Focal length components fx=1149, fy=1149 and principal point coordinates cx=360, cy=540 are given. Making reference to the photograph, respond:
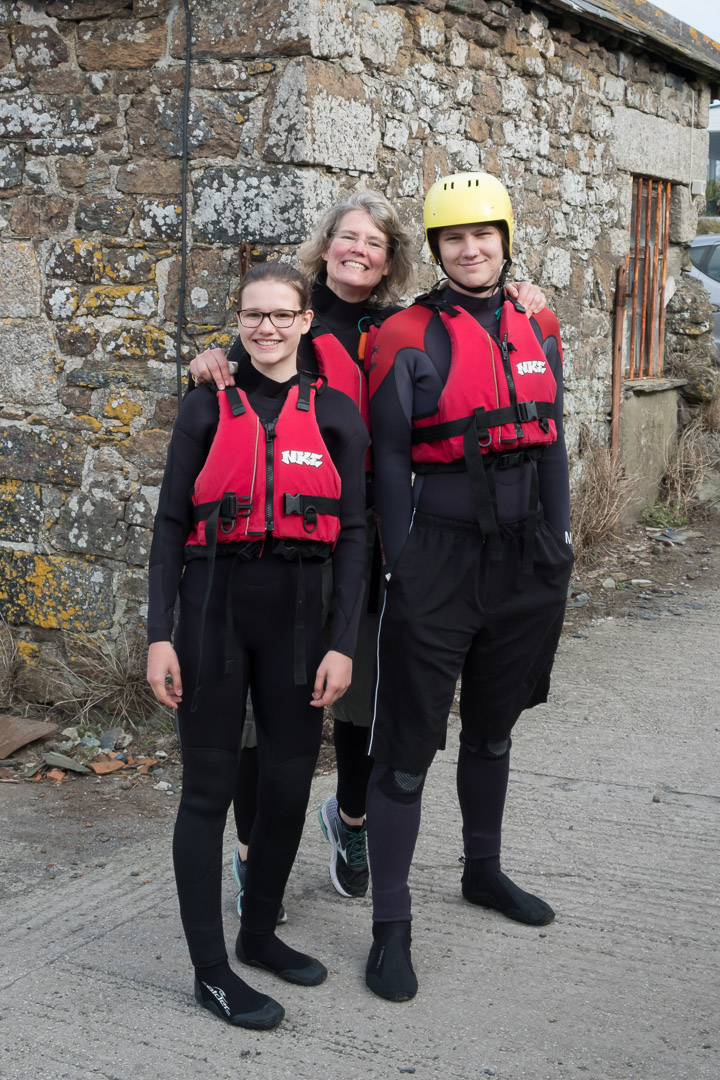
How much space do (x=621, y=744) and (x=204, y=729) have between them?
2.16 meters

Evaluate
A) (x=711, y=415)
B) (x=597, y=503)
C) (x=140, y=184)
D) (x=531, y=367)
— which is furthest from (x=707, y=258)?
(x=531, y=367)

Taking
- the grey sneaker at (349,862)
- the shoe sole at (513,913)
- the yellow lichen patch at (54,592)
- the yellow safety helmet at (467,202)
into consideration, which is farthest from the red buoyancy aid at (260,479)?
the yellow lichen patch at (54,592)

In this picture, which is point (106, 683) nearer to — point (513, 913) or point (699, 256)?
point (513, 913)

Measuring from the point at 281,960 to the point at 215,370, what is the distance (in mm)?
1347

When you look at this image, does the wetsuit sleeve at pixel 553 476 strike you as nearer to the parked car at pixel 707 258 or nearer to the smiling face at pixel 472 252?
the smiling face at pixel 472 252

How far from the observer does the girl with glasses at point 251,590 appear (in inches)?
95.1

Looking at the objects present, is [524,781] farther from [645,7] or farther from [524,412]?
[645,7]

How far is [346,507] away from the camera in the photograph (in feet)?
8.36

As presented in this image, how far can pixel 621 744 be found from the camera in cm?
415

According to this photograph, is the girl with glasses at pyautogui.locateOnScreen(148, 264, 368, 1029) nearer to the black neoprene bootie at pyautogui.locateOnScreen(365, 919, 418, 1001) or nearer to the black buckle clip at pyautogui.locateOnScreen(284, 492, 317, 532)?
the black buckle clip at pyautogui.locateOnScreen(284, 492, 317, 532)

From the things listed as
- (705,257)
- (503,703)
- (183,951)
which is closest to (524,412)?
(503,703)

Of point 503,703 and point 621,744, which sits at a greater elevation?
point 503,703

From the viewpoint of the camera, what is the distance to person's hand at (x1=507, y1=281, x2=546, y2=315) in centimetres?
280

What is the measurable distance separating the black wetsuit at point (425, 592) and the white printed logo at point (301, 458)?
0.26 meters
